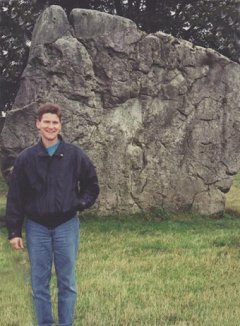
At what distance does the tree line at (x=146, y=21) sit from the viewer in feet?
76.0

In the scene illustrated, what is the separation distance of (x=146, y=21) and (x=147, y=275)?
1633 cm

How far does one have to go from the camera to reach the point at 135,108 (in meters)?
13.1

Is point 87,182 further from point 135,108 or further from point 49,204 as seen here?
point 135,108

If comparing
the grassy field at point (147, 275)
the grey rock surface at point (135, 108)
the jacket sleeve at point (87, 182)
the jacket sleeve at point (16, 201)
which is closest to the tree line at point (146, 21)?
the grey rock surface at point (135, 108)

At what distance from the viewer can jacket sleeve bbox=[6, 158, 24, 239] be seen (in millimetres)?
5137

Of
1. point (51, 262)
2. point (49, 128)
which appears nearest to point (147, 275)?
point (51, 262)

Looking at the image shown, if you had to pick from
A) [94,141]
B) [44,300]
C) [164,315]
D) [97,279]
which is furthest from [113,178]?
[44,300]

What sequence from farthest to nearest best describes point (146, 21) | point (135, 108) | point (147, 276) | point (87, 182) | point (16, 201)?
point (146, 21) → point (135, 108) → point (147, 276) → point (87, 182) → point (16, 201)

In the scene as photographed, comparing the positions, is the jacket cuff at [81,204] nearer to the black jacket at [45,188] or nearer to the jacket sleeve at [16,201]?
the black jacket at [45,188]

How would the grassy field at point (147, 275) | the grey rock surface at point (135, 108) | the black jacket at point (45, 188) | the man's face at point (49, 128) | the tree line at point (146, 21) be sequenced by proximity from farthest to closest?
the tree line at point (146, 21), the grey rock surface at point (135, 108), the grassy field at point (147, 275), the man's face at point (49, 128), the black jacket at point (45, 188)

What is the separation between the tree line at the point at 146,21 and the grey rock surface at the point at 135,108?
9981mm

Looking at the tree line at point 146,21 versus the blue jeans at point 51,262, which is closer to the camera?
the blue jeans at point 51,262

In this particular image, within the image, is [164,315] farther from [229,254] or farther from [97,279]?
[229,254]

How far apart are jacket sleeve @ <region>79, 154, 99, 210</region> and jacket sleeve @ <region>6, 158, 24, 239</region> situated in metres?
0.51
